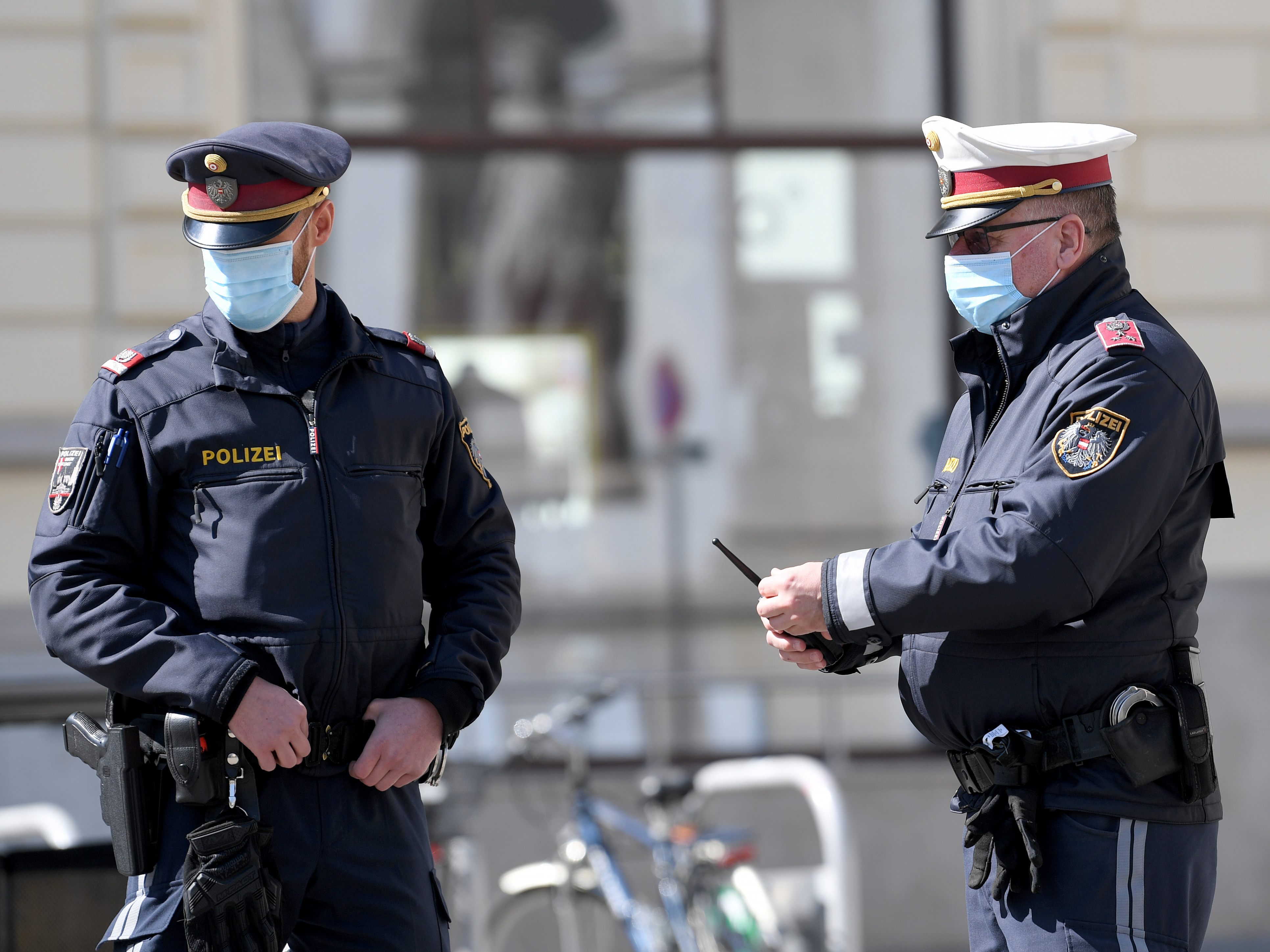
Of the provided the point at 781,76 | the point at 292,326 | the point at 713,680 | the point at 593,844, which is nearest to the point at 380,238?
the point at 781,76

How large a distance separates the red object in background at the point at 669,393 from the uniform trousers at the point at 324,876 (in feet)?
14.7

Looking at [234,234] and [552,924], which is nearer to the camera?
[234,234]

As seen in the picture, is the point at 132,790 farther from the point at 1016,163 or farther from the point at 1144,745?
the point at 1016,163

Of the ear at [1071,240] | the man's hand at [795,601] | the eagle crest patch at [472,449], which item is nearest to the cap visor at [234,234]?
the eagle crest patch at [472,449]

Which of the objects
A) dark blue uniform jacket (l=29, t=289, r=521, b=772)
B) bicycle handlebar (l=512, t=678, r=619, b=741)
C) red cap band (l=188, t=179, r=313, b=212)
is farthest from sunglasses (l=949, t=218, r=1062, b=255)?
bicycle handlebar (l=512, t=678, r=619, b=741)

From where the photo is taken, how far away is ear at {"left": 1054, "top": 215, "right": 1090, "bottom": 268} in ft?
8.30

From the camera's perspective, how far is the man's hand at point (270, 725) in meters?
2.26

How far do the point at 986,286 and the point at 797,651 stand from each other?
767 mm

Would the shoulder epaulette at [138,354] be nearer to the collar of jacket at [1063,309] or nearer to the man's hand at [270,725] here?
the man's hand at [270,725]

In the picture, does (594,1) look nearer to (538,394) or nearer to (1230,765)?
(538,394)

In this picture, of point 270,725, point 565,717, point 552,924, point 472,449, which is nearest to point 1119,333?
point 472,449

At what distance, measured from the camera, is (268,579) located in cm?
236

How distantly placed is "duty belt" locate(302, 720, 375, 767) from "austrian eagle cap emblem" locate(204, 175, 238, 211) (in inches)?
36.5

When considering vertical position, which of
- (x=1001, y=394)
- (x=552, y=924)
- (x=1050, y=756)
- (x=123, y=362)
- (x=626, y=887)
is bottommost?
(x=552, y=924)
